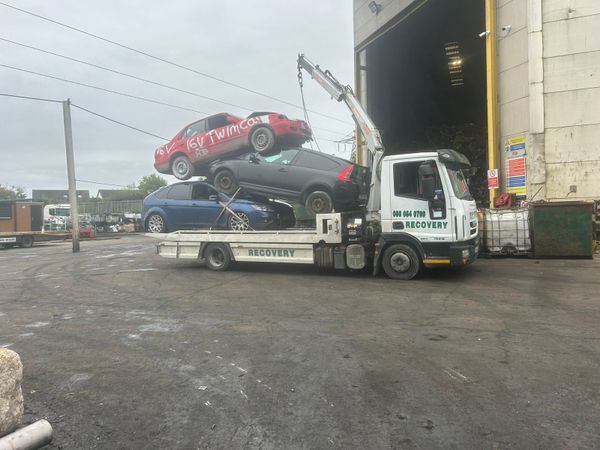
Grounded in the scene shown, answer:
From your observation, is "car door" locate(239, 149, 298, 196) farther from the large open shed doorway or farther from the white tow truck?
the large open shed doorway

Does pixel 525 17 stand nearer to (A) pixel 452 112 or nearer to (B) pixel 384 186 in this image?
(B) pixel 384 186

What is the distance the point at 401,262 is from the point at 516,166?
7998mm

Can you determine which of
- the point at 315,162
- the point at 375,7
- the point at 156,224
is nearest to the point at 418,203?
the point at 315,162

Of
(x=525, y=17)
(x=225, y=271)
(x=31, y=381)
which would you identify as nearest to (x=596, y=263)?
(x=525, y=17)

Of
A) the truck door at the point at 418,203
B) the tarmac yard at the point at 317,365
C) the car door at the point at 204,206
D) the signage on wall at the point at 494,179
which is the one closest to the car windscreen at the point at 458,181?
the truck door at the point at 418,203

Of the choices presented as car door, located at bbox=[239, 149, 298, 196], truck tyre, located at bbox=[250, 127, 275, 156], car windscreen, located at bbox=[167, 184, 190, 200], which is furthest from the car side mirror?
car windscreen, located at bbox=[167, 184, 190, 200]

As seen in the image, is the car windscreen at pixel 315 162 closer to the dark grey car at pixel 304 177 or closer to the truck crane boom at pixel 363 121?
the dark grey car at pixel 304 177

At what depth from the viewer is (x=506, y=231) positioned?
1361 cm

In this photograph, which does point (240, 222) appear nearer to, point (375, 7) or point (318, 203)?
point (318, 203)

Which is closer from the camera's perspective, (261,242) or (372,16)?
(261,242)

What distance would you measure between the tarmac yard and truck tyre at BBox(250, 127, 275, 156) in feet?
9.89

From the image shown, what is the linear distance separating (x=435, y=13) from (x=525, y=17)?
253 inches

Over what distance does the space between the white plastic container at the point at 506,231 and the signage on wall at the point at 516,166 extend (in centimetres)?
213

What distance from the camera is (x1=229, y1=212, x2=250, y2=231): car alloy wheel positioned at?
11266 mm
